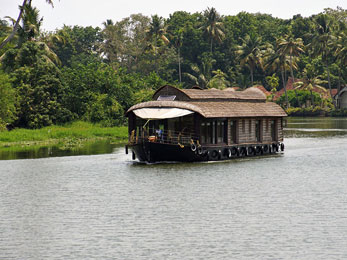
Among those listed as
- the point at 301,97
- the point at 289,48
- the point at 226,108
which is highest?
the point at 289,48

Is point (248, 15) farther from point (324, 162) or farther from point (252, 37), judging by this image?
point (324, 162)

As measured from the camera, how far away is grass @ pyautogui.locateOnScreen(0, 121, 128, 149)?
53594 mm

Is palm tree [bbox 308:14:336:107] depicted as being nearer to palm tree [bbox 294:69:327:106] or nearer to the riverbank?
palm tree [bbox 294:69:327:106]

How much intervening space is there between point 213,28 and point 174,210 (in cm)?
9155

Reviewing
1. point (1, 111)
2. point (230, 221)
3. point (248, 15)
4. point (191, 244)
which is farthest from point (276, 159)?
point (248, 15)

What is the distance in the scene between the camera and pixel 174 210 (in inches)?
910

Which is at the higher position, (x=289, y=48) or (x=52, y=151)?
(x=289, y=48)

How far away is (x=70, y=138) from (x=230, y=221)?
3677 centimetres

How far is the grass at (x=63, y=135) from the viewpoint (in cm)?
5359

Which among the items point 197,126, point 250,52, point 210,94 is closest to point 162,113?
point 197,126

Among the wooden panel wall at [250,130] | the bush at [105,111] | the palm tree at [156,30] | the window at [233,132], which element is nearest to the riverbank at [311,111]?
the palm tree at [156,30]

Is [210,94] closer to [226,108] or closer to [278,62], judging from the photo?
[226,108]

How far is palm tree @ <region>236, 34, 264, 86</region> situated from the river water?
73.9m

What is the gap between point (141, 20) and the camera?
116 m
